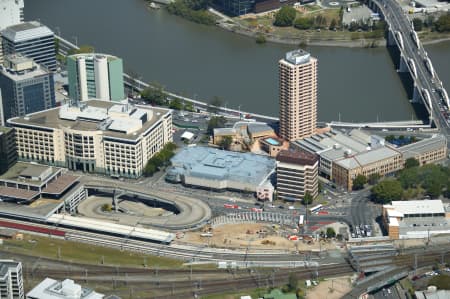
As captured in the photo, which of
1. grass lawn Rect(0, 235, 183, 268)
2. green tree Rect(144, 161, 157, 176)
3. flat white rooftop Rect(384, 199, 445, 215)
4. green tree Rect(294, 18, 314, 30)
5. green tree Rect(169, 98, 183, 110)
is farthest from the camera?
green tree Rect(294, 18, 314, 30)

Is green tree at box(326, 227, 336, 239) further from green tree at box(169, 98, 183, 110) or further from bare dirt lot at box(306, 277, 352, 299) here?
green tree at box(169, 98, 183, 110)

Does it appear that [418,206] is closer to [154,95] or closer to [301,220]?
[301,220]

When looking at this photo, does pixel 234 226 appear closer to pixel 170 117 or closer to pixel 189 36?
pixel 170 117

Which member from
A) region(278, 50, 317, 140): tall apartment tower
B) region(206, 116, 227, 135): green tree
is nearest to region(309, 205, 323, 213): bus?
region(278, 50, 317, 140): tall apartment tower

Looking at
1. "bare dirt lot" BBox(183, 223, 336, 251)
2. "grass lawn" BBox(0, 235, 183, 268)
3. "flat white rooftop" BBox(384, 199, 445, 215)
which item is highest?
"flat white rooftop" BBox(384, 199, 445, 215)

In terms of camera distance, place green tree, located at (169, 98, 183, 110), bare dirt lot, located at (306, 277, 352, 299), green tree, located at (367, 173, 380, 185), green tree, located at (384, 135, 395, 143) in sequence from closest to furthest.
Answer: bare dirt lot, located at (306, 277, 352, 299) < green tree, located at (367, 173, 380, 185) < green tree, located at (384, 135, 395, 143) < green tree, located at (169, 98, 183, 110)

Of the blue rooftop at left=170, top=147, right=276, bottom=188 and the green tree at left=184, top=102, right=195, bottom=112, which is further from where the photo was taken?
the green tree at left=184, top=102, right=195, bottom=112

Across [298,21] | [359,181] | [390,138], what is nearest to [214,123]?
[390,138]
